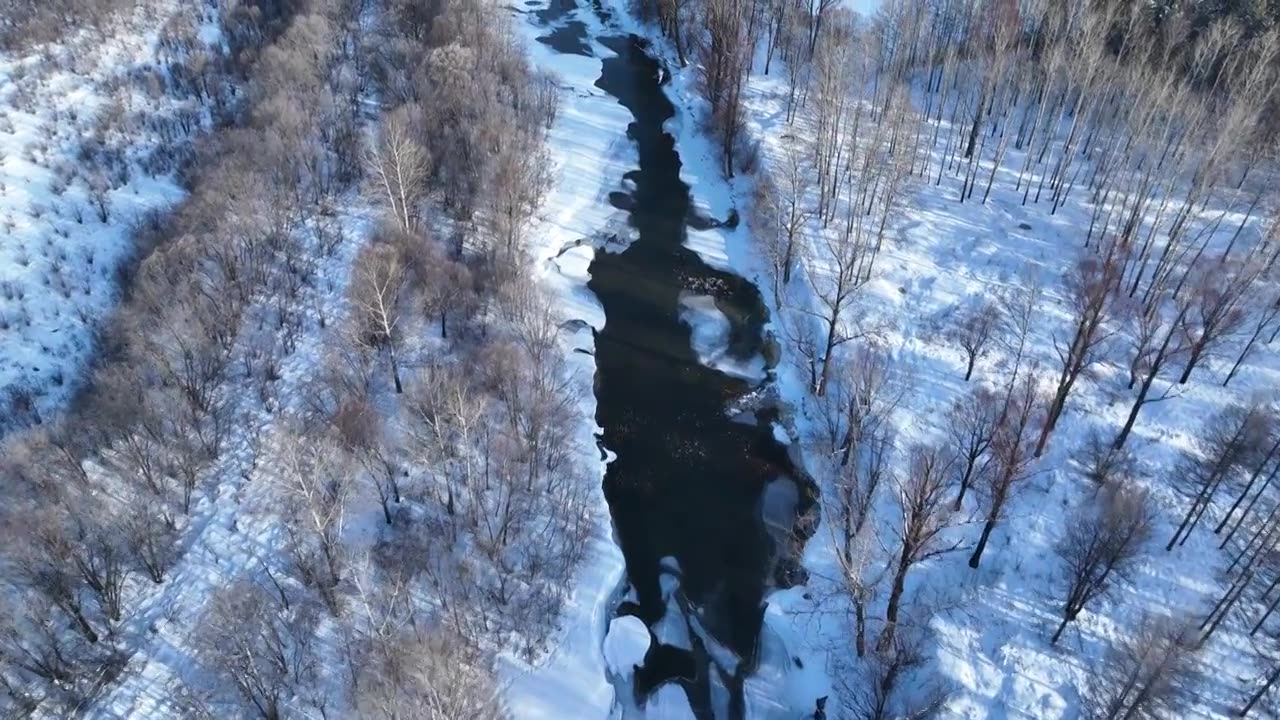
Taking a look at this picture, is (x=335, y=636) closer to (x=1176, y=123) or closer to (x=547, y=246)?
(x=547, y=246)

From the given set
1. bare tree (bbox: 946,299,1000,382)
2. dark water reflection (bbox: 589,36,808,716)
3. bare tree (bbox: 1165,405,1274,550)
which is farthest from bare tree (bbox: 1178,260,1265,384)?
dark water reflection (bbox: 589,36,808,716)

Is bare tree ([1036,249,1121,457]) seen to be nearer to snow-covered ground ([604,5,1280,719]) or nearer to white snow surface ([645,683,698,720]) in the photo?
snow-covered ground ([604,5,1280,719])

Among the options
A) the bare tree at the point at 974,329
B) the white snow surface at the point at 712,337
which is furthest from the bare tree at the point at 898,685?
the white snow surface at the point at 712,337

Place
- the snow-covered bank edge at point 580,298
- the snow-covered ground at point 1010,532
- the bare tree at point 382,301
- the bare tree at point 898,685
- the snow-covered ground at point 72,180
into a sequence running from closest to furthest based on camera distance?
1. the bare tree at point 898,685
2. the snow-covered ground at point 1010,532
3. the snow-covered bank edge at point 580,298
4. the bare tree at point 382,301
5. the snow-covered ground at point 72,180

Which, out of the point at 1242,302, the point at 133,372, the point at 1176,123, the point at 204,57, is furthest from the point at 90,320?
the point at 1176,123

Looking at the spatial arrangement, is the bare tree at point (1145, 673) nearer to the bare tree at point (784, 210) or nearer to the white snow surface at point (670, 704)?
the white snow surface at point (670, 704)

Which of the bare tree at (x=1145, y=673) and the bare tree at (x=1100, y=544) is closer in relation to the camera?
the bare tree at (x=1145, y=673)

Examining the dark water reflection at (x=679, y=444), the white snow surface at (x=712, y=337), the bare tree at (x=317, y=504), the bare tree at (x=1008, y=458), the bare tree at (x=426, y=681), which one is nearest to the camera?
the bare tree at (x=426, y=681)
